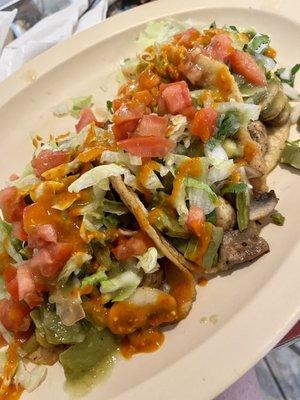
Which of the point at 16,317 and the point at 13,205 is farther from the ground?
the point at 13,205

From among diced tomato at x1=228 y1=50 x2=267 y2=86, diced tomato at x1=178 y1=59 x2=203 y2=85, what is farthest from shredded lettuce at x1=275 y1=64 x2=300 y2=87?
diced tomato at x1=178 y1=59 x2=203 y2=85

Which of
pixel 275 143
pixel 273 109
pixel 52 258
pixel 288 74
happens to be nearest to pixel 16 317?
pixel 52 258

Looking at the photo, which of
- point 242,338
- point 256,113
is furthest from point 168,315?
point 256,113

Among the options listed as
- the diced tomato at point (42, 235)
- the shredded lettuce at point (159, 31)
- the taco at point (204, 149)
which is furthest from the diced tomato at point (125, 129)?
the shredded lettuce at point (159, 31)

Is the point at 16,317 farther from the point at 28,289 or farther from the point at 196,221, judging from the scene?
the point at 196,221

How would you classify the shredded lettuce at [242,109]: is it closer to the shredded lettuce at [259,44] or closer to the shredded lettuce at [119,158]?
the shredded lettuce at [119,158]

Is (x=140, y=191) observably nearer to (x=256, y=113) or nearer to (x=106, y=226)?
(x=106, y=226)
